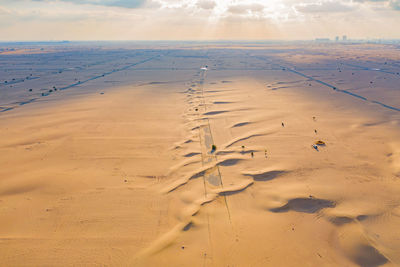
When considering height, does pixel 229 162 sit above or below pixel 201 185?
above

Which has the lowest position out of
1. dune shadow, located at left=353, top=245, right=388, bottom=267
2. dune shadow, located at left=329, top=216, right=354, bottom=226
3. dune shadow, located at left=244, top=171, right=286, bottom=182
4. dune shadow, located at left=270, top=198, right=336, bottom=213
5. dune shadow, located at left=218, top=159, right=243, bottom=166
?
dune shadow, located at left=353, top=245, right=388, bottom=267

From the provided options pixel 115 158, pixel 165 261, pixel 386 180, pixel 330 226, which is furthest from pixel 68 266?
pixel 386 180

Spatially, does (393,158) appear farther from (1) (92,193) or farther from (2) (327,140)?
(1) (92,193)

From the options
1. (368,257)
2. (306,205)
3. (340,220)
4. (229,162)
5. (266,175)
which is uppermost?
(229,162)

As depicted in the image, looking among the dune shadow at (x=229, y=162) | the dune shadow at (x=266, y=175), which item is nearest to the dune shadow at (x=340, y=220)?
the dune shadow at (x=266, y=175)

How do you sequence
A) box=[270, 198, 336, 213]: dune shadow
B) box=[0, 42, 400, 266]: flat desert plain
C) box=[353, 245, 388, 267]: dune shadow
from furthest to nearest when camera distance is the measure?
box=[270, 198, 336, 213]: dune shadow < box=[0, 42, 400, 266]: flat desert plain < box=[353, 245, 388, 267]: dune shadow

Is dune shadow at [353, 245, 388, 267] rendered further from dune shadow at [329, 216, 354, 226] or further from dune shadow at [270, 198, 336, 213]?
dune shadow at [270, 198, 336, 213]

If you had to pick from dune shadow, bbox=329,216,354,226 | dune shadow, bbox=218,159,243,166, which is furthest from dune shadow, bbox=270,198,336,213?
dune shadow, bbox=218,159,243,166

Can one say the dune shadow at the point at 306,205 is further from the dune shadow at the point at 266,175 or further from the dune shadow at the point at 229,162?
the dune shadow at the point at 229,162

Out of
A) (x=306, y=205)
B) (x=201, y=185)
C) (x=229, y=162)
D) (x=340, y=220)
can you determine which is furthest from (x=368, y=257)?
(x=229, y=162)

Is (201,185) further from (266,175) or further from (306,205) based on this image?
(306,205)
